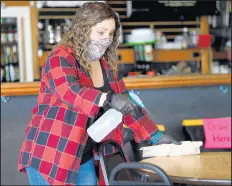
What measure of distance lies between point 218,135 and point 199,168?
6.12 ft

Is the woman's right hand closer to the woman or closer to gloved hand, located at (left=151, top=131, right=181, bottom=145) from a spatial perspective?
the woman

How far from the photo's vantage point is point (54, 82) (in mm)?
2648

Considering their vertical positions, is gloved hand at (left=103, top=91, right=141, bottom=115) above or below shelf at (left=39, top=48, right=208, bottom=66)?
above

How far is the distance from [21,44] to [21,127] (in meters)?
3.65

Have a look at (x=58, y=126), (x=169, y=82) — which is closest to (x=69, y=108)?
(x=58, y=126)

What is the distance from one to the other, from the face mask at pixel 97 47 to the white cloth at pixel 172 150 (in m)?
0.67

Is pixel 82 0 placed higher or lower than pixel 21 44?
higher

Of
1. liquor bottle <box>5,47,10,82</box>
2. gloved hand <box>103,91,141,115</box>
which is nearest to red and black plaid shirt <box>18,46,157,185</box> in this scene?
gloved hand <box>103,91,141,115</box>

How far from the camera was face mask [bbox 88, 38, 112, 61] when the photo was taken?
9.08 feet

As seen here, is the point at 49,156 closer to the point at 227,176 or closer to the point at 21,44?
the point at 227,176

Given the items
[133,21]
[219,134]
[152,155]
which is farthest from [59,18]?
[152,155]

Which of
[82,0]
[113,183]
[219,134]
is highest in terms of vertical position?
[82,0]

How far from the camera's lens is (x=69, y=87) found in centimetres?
260

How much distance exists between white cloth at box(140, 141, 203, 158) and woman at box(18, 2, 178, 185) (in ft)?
1.57
